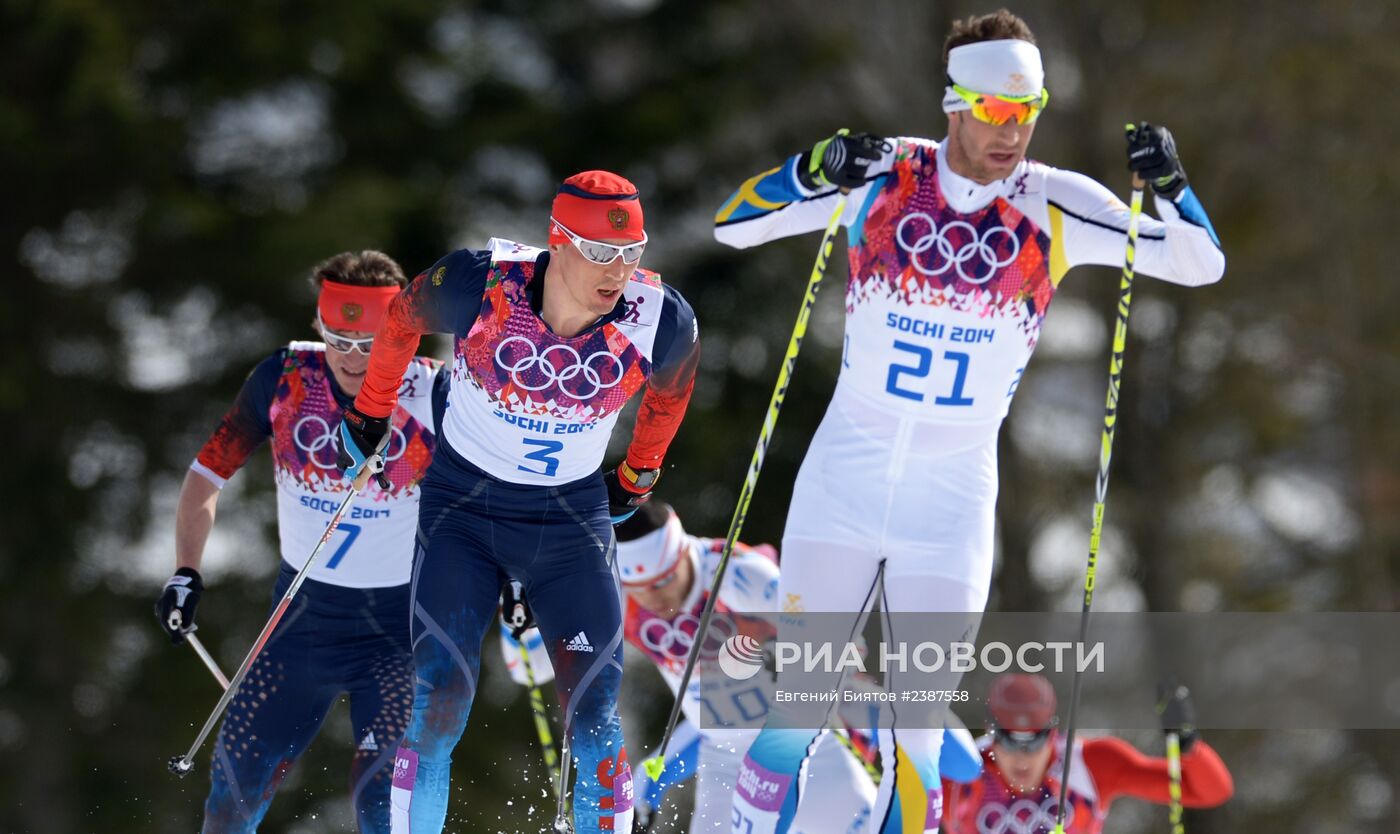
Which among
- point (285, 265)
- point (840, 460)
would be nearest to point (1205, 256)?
point (840, 460)

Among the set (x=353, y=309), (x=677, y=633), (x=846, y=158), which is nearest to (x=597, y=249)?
(x=846, y=158)

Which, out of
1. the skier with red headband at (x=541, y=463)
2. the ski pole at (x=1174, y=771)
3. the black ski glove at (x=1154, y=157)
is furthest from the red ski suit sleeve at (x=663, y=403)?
the ski pole at (x=1174, y=771)

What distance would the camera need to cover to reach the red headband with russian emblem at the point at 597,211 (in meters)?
5.41

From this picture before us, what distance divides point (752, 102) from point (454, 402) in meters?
11.8

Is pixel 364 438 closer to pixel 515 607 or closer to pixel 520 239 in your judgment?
pixel 515 607

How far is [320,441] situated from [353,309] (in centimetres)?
45

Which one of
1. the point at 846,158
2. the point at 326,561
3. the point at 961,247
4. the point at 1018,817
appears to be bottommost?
the point at 326,561

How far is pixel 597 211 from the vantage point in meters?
5.42

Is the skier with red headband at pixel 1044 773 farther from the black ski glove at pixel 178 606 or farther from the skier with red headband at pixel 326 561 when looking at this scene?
the black ski glove at pixel 178 606

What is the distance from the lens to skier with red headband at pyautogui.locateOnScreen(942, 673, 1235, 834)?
770 cm

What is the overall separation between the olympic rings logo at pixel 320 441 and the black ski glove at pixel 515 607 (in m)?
0.71

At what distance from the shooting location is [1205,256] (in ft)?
19.3

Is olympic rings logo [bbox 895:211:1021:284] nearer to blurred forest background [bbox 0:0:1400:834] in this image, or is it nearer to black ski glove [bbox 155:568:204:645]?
black ski glove [bbox 155:568:204:645]

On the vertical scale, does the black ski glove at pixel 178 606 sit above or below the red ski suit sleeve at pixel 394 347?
below
